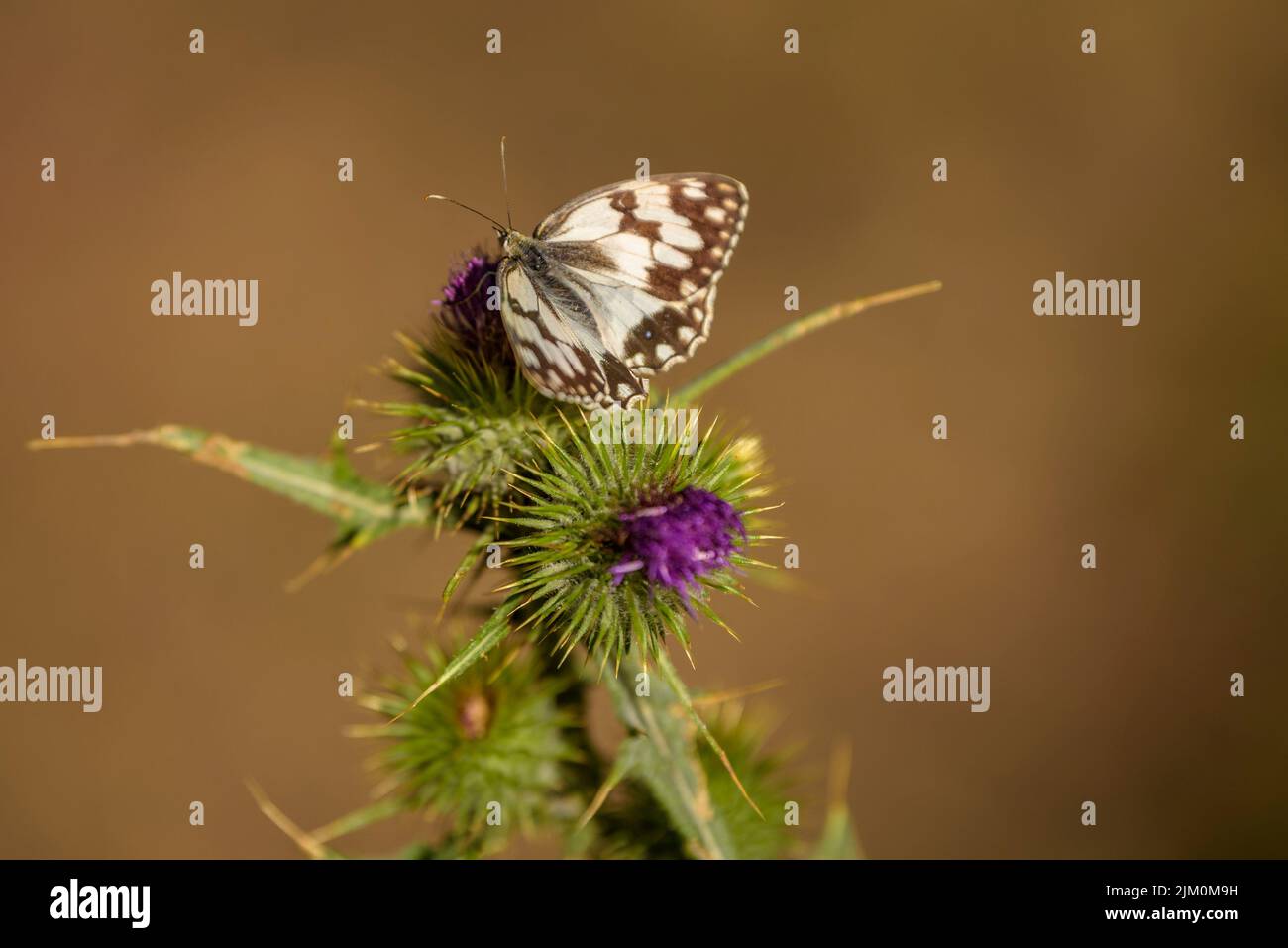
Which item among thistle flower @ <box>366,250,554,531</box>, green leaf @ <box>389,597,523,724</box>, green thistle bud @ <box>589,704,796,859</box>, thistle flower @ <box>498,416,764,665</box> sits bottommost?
green thistle bud @ <box>589,704,796,859</box>

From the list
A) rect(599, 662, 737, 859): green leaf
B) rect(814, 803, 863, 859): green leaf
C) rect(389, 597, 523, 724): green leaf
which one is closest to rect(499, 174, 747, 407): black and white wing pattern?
rect(389, 597, 523, 724): green leaf

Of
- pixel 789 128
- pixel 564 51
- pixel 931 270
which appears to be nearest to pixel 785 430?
pixel 931 270

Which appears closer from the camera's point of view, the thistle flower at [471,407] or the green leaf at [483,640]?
the green leaf at [483,640]

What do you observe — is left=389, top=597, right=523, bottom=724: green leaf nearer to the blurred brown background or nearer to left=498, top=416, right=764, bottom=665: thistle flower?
left=498, top=416, right=764, bottom=665: thistle flower

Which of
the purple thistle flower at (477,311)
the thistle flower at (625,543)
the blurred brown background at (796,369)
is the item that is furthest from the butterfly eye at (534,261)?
the blurred brown background at (796,369)

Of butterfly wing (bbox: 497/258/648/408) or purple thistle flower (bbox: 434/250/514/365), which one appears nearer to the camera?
butterfly wing (bbox: 497/258/648/408)

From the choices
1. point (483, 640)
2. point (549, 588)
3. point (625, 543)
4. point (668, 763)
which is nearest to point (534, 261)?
point (625, 543)

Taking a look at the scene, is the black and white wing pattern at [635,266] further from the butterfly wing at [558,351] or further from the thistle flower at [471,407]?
the thistle flower at [471,407]

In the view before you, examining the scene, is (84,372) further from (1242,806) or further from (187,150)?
(1242,806)
